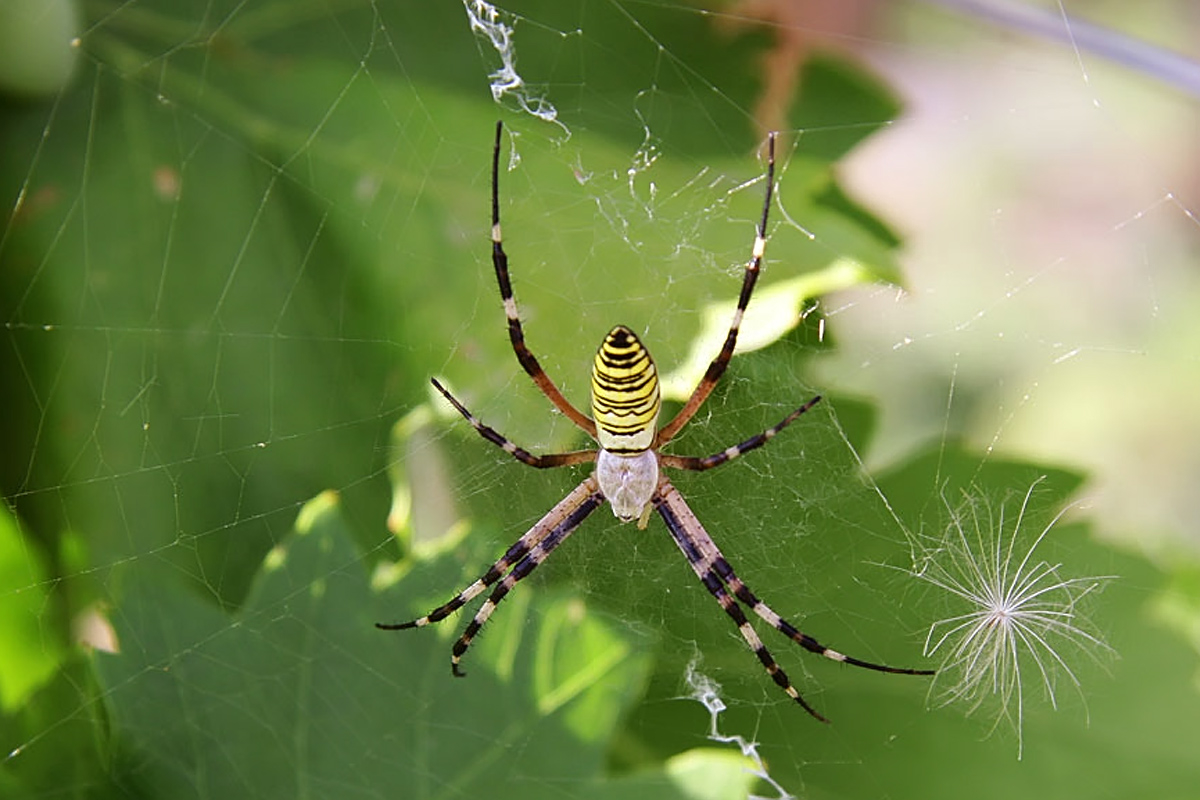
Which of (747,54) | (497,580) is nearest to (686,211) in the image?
(747,54)

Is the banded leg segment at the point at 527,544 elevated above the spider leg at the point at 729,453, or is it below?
above

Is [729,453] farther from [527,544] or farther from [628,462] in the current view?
[527,544]

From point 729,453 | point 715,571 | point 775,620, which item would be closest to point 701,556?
point 715,571

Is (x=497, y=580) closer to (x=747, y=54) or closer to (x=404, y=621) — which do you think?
(x=404, y=621)

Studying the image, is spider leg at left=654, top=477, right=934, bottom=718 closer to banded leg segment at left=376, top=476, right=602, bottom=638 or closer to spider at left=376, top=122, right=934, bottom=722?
spider at left=376, top=122, right=934, bottom=722

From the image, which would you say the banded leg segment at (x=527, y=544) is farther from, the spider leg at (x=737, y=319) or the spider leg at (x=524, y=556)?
the spider leg at (x=737, y=319)

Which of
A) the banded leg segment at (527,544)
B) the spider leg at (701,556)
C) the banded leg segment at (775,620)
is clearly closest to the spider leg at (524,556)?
the banded leg segment at (527,544)

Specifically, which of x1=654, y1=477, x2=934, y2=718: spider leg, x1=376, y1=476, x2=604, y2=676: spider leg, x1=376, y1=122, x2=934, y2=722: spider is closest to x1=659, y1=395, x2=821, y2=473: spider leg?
x1=376, y1=122, x2=934, y2=722: spider
